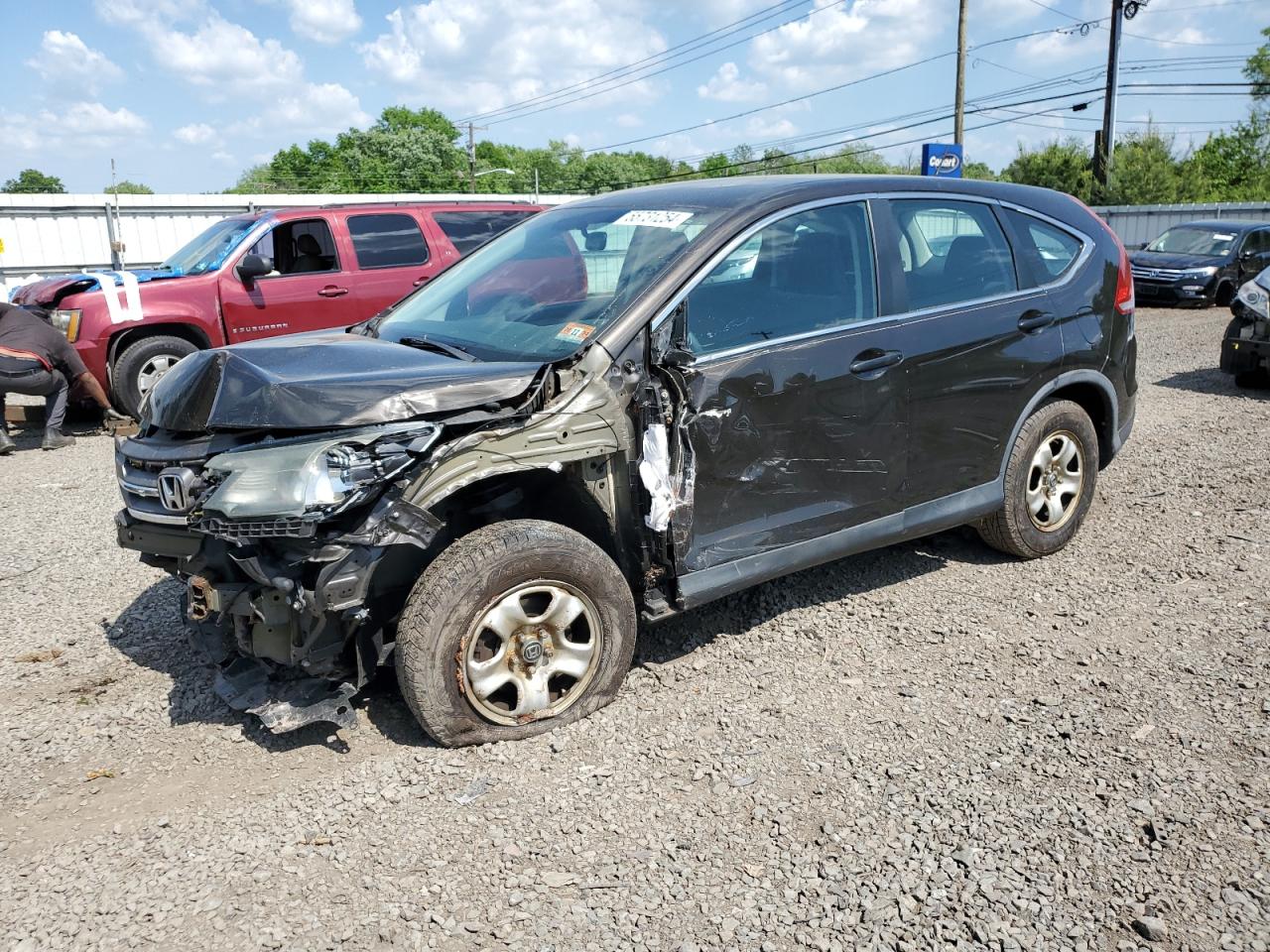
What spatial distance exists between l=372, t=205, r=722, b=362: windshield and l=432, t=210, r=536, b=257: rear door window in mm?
5928

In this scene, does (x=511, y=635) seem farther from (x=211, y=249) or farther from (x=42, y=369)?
(x=211, y=249)

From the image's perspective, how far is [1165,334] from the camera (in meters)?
14.9

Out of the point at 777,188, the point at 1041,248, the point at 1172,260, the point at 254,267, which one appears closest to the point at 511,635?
the point at 777,188

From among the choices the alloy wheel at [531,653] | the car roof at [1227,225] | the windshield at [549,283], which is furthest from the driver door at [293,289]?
the car roof at [1227,225]

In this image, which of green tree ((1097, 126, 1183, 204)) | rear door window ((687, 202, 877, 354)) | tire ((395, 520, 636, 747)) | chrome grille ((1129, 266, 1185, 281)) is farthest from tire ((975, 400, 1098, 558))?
green tree ((1097, 126, 1183, 204))

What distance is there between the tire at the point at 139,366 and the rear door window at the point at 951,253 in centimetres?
736

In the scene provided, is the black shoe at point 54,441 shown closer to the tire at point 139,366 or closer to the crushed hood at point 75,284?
the tire at point 139,366

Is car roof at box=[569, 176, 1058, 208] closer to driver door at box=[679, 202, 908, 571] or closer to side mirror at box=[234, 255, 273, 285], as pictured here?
driver door at box=[679, 202, 908, 571]

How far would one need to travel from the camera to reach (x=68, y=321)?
934cm

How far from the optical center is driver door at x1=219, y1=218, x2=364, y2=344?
32.1ft

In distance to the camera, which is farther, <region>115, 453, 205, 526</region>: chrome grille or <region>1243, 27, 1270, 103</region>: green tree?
<region>1243, 27, 1270, 103</region>: green tree

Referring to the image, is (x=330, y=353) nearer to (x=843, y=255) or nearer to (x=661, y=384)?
(x=661, y=384)

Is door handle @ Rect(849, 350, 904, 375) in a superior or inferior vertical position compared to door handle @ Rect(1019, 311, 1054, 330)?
inferior

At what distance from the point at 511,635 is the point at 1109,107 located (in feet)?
117
